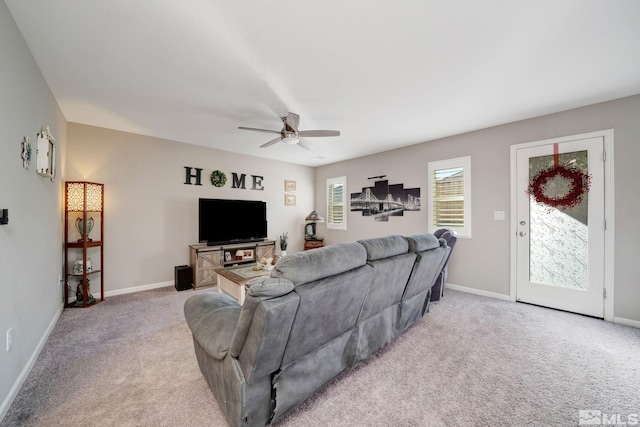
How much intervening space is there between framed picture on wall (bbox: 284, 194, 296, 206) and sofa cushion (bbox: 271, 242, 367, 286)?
14.5 feet

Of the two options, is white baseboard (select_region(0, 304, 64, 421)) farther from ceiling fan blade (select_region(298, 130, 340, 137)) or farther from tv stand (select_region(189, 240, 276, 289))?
ceiling fan blade (select_region(298, 130, 340, 137))

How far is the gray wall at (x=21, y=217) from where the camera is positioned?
61.9 inches

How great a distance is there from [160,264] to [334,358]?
3766 mm

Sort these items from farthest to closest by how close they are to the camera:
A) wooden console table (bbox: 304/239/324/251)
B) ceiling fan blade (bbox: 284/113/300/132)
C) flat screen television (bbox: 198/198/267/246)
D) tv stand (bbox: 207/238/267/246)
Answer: wooden console table (bbox: 304/239/324/251), tv stand (bbox: 207/238/267/246), flat screen television (bbox: 198/198/267/246), ceiling fan blade (bbox: 284/113/300/132)

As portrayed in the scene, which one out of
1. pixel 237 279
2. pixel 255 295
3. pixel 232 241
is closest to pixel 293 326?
pixel 255 295

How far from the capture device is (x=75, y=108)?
3072 millimetres

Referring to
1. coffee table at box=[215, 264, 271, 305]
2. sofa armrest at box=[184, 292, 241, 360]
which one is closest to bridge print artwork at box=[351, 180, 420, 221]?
coffee table at box=[215, 264, 271, 305]

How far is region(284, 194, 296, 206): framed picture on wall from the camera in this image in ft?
19.7

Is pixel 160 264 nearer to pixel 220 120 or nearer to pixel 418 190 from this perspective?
pixel 220 120

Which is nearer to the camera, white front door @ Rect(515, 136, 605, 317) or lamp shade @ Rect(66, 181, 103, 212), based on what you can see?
white front door @ Rect(515, 136, 605, 317)

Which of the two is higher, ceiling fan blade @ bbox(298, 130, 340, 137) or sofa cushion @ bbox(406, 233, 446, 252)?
ceiling fan blade @ bbox(298, 130, 340, 137)

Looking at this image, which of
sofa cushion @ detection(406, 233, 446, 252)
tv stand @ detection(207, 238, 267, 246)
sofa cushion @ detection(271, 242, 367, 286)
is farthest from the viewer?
tv stand @ detection(207, 238, 267, 246)

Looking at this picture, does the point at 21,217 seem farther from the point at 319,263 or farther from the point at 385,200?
the point at 385,200

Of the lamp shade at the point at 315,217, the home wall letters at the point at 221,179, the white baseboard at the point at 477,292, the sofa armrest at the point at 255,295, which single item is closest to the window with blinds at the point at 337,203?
the lamp shade at the point at 315,217
